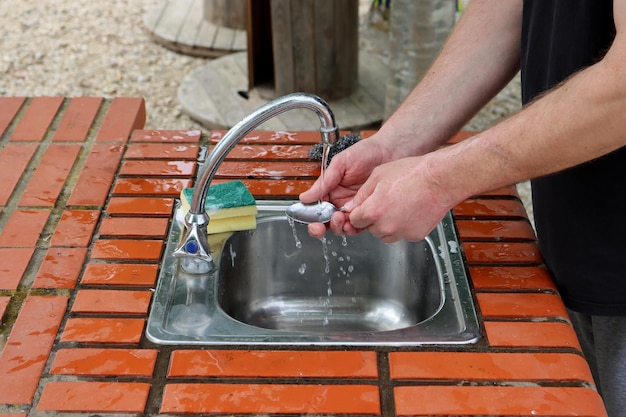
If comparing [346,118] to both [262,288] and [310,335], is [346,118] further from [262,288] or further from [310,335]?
[310,335]

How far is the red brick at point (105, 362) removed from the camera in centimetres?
128

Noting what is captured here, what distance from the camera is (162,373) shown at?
1287mm

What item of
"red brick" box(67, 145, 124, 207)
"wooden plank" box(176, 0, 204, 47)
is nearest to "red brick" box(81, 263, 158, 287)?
"red brick" box(67, 145, 124, 207)

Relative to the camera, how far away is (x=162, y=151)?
1.89m

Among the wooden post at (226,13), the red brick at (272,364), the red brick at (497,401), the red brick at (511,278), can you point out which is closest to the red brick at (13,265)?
the red brick at (272,364)

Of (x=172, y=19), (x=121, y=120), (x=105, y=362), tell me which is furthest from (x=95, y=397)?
(x=172, y=19)

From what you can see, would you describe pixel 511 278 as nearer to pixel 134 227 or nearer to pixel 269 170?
pixel 269 170

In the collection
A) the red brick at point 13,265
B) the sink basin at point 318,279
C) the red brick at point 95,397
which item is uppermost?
the red brick at point 95,397

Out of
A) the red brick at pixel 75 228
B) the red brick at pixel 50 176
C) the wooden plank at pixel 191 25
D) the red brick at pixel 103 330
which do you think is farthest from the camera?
the wooden plank at pixel 191 25

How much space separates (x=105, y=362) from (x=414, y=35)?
8.91 feet

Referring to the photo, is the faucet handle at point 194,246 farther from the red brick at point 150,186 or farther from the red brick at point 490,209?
the red brick at point 490,209

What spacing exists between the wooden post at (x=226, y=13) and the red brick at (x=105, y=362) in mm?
4069

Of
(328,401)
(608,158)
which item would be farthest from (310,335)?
(608,158)

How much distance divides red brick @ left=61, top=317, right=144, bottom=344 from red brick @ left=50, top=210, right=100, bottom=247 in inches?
9.2
